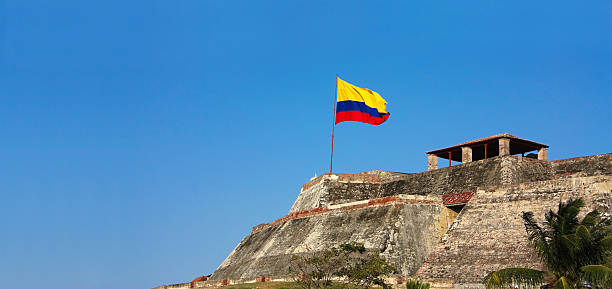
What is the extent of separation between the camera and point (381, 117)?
4088cm

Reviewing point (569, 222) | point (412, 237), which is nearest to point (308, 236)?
point (412, 237)

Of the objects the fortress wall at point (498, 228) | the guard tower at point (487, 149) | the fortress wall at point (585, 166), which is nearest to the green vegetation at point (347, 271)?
the fortress wall at point (498, 228)

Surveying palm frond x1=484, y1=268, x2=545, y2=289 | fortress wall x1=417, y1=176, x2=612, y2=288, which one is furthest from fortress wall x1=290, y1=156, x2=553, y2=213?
palm frond x1=484, y1=268, x2=545, y2=289

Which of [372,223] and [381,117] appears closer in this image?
[372,223]

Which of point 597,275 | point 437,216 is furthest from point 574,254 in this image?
point 437,216

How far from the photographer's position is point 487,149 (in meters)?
38.5

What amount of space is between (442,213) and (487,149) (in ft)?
24.7

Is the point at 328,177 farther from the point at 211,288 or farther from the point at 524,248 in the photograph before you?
the point at 524,248

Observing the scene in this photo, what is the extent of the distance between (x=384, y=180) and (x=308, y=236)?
301 inches

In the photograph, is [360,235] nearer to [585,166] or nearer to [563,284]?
[585,166]

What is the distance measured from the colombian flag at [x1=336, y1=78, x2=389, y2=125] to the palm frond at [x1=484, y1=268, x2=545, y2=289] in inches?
811

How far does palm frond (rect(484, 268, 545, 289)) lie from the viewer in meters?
20.1

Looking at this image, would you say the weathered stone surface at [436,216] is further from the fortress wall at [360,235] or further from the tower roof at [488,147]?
the tower roof at [488,147]

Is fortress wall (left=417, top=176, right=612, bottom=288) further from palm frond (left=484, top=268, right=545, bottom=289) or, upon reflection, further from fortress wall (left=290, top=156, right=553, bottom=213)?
fortress wall (left=290, top=156, right=553, bottom=213)
